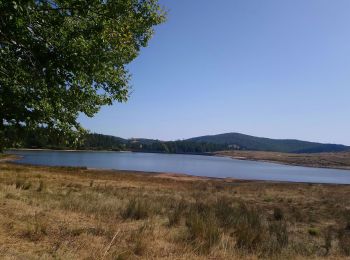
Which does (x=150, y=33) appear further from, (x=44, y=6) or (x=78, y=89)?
(x=44, y=6)

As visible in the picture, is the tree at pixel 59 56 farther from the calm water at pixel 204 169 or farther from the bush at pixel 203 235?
the calm water at pixel 204 169

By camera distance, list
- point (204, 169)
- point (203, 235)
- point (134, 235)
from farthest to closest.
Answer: point (204, 169) → point (203, 235) → point (134, 235)

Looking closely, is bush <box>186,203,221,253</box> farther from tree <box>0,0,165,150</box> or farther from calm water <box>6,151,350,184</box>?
calm water <box>6,151,350,184</box>

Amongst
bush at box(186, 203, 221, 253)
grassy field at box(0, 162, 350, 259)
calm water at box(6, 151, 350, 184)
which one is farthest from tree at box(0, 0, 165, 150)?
calm water at box(6, 151, 350, 184)

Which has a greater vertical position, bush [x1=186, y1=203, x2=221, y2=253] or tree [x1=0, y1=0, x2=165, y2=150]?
tree [x1=0, y1=0, x2=165, y2=150]

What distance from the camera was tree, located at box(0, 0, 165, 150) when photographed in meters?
8.32

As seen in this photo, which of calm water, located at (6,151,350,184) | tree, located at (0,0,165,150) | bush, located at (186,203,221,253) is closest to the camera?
tree, located at (0,0,165,150)

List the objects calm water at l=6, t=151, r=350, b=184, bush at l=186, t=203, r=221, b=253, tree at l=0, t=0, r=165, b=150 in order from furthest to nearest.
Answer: calm water at l=6, t=151, r=350, b=184 < bush at l=186, t=203, r=221, b=253 < tree at l=0, t=0, r=165, b=150

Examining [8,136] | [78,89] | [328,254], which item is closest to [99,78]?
[78,89]

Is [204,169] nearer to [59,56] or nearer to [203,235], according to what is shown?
[203,235]

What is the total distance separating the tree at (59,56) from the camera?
8.32 metres

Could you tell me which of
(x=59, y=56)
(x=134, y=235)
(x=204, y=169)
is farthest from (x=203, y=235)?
(x=204, y=169)

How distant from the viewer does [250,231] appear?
39.1 ft

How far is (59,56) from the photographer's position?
8.73 m
